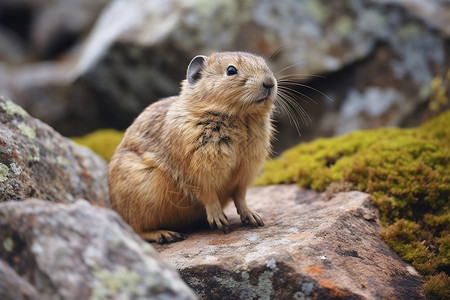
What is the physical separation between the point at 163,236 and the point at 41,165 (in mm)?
1989

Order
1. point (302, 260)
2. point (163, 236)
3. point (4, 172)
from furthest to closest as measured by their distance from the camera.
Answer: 1. point (163, 236)
2. point (4, 172)
3. point (302, 260)

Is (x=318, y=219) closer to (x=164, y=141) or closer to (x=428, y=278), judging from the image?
(x=428, y=278)

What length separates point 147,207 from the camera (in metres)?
6.50

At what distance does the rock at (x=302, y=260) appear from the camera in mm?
4723

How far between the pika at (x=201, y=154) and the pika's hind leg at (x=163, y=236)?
0.04 feet

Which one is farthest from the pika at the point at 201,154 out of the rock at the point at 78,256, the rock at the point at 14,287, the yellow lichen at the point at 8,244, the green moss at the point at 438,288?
the rock at the point at 14,287

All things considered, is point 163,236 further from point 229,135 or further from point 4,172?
point 4,172

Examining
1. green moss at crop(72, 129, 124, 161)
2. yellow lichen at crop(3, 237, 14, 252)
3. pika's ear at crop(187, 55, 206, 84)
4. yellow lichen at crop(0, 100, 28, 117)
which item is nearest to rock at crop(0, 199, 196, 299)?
yellow lichen at crop(3, 237, 14, 252)

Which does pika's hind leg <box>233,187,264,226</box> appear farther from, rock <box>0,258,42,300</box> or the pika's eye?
rock <box>0,258,42,300</box>

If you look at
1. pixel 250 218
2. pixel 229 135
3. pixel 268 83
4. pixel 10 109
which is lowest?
pixel 250 218

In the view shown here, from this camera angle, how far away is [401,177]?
6871 millimetres

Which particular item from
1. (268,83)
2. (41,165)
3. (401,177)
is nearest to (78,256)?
(268,83)

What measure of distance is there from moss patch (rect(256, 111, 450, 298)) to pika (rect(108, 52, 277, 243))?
1608mm

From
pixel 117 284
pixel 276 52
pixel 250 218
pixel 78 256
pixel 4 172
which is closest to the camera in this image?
pixel 117 284
